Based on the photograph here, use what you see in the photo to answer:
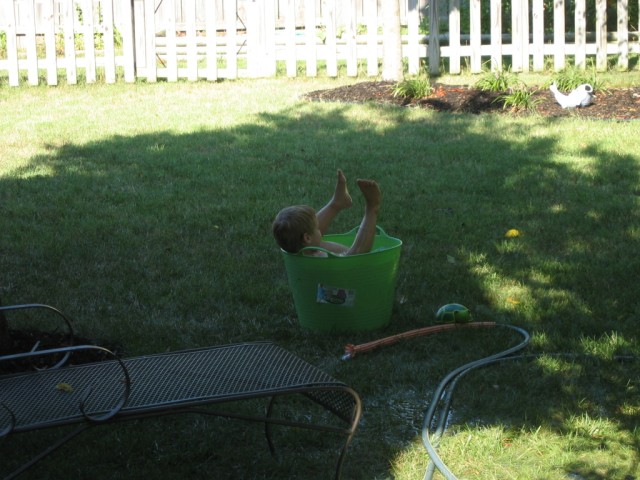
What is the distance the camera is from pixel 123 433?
3.36 metres

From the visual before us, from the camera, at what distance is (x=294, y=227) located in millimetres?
4094

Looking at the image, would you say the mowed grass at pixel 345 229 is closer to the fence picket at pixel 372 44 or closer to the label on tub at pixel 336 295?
the label on tub at pixel 336 295

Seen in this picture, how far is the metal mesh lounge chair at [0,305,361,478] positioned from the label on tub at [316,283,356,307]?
0.85m

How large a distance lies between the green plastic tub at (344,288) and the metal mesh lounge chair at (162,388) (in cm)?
84

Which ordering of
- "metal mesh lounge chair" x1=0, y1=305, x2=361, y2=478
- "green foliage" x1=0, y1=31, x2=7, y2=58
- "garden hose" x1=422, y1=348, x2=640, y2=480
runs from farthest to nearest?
"green foliage" x1=0, y1=31, x2=7, y2=58 < "garden hose" x1=422, y1=348, x2=640, y2=480 < "metal mesh lounge chair" x1=0, y1=305, x2=361, y2=478

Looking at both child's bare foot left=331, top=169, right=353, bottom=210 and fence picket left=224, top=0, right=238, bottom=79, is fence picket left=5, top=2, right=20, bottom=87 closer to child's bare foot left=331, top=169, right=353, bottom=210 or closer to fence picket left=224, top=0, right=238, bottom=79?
fence picket left=224, top=0, right=238, bottom=79

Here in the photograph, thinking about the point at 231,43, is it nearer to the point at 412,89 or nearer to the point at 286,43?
the point at 286,43

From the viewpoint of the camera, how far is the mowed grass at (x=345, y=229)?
3.24m

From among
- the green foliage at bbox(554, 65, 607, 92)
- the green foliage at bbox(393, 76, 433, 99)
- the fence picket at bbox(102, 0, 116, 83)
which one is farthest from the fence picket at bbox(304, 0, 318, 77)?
the green foliage at bbox(554, 65, 607, 92)

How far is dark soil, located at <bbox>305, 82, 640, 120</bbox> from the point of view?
8.66 meters

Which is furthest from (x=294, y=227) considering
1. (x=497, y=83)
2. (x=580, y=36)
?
Result: (x=580, y=36)

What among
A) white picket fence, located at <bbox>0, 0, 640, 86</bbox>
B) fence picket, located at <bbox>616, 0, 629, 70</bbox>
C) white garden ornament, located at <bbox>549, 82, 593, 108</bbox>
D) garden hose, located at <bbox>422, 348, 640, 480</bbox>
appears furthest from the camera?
fence picket, located at <bbox>616, 0, 629, 70</bbox>

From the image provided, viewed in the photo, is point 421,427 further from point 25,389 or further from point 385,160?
point 385,160

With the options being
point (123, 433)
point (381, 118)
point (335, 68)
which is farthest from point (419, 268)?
point (335, 68)
